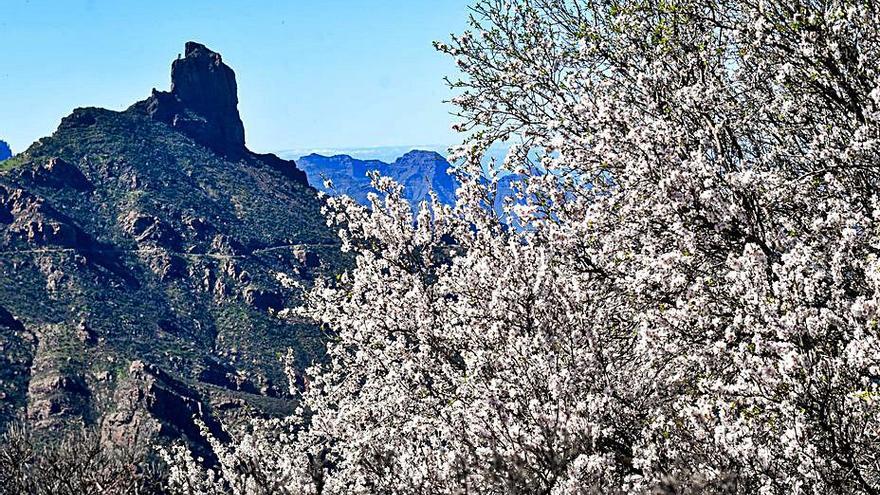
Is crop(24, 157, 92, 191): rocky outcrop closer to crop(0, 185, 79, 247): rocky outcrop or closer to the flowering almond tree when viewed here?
crop(0, 185, 79, 247): rocky outcrop

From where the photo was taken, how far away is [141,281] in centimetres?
15488

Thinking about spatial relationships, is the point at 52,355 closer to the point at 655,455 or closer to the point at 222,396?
the point at 222,396

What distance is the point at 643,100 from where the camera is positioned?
12125 millimetres

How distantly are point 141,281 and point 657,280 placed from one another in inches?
6246

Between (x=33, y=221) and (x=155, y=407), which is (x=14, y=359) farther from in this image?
(x=33, y=221)

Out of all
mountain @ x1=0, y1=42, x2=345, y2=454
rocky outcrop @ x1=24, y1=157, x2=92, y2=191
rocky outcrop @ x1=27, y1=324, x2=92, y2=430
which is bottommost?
rocky outcrop @ x1=27, y1=324, x2=92, y2=430

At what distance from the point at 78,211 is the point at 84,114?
109 ft

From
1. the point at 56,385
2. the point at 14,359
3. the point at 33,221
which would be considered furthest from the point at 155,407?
the point at 33,221

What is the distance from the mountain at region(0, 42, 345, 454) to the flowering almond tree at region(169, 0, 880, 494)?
8489cm

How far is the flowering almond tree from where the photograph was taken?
22.9 feet

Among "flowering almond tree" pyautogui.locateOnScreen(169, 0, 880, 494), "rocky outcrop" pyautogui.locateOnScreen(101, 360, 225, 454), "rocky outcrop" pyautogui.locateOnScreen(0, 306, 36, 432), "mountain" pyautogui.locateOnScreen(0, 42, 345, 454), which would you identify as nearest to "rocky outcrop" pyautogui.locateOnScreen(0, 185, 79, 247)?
"mountain" pyautogui.locateOnScreen(0, 42, 345, 454)

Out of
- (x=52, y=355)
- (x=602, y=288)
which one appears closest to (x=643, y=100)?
(x=602, y=288)

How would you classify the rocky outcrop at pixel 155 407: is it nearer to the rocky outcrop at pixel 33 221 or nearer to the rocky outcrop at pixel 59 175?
the rocky outcrop at pixel 33 221

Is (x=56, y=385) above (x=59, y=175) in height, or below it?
below
